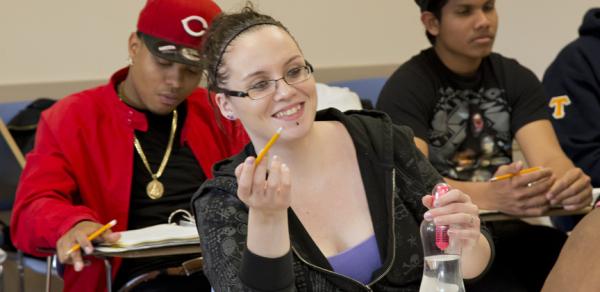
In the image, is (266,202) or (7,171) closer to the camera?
(266,202)

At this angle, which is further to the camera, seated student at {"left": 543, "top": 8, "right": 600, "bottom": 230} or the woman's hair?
seated student at {"left": 543, "top": 8, "right": 600, "bottom": 230}

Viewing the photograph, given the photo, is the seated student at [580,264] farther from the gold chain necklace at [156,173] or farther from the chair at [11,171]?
the chair at [11,171]

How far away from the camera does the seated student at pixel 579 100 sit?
311 cm

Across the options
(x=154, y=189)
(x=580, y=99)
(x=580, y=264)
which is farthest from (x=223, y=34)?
(x=580, y=99)

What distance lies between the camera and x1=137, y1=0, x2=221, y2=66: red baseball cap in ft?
8.96

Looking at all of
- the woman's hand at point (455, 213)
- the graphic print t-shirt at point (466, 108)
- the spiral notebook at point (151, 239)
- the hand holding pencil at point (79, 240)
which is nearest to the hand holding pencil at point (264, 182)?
the woman's hand at point (455, 213)

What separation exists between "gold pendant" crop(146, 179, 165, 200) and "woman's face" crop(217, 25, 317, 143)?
3.48 ft

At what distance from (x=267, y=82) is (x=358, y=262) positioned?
1.35 feet

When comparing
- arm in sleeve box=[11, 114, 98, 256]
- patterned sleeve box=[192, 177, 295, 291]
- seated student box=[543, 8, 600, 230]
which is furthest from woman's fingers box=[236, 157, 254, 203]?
seated student box=[543, 8, 600, 230]

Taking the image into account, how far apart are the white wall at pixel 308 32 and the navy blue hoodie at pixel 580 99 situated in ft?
4.55

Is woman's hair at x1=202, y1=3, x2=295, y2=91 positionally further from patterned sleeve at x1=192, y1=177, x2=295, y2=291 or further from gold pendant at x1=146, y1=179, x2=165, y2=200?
gold pendant at x1=146, y1=179, x2=165, y2=200

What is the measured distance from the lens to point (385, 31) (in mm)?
4805

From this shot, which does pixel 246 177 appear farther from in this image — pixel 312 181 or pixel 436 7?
pixel 436 7

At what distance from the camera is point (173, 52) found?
8.96 feet
